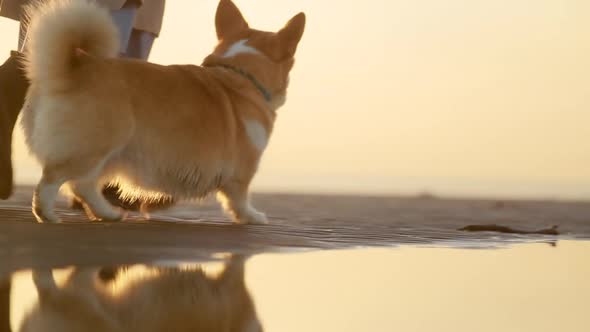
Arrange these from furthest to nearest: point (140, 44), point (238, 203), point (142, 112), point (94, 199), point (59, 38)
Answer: point (140, 44) → point (238, 203) → point (94, 199) → point (142, 112) → point (59, 38)

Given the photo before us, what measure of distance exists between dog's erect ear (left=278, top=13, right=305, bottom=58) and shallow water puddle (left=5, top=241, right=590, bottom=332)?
170cm

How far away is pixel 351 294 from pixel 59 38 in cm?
198

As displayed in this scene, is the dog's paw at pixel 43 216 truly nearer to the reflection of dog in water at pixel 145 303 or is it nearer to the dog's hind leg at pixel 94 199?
the dog's hind leg at pixel 94 199

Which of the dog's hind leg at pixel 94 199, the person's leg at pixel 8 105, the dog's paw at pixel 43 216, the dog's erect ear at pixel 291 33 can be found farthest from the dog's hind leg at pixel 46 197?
the dog's erect ear at pixel 291 33

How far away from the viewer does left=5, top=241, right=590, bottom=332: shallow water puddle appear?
63.8 inches

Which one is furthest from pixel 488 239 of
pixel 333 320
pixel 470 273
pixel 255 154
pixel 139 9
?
pixel 333 320

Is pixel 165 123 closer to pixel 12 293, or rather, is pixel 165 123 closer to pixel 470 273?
pixel 470 273

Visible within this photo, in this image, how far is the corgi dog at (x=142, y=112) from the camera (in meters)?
3.41

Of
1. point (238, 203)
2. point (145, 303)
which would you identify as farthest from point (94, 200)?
point (145, 303)

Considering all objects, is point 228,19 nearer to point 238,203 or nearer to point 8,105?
point 238,203

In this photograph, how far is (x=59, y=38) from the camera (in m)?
3.41

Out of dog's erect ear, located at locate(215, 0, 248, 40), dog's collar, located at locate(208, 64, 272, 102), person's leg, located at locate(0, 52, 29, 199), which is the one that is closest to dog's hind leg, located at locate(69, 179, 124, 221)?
person's leg, located at locate(0, 52, 29, 199)

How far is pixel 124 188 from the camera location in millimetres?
3865

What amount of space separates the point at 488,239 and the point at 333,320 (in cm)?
266
